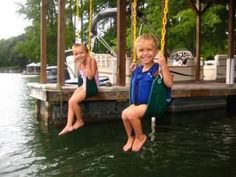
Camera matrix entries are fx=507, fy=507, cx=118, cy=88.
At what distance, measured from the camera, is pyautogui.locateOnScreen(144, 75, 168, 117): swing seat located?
7.05m

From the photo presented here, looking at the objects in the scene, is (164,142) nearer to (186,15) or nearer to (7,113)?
(7,113)

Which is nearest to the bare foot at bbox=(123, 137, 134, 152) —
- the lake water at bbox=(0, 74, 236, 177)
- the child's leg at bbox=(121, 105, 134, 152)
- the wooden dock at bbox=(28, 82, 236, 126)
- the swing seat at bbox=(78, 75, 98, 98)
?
the child's leg at bbox=(121, 105, 134, 152)

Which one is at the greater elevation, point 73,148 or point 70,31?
point 70,31

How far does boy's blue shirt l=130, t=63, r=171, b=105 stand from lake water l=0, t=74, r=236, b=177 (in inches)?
141

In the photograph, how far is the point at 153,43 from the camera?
701cm

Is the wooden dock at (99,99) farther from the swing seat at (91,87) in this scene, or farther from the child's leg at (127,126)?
the child's leg at (127,126)

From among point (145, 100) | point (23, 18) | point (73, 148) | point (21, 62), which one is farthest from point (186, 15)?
point (21, 62)

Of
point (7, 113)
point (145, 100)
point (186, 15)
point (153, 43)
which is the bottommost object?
point (7, 113)

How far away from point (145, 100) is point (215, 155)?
5.87 meters

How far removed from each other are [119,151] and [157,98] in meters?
5.92

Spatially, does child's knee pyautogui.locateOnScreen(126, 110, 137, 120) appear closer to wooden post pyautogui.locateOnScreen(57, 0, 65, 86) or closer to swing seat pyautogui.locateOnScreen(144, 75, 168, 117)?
swing seat pyautogui.locateOnScreen(144, 75, 168, 117)

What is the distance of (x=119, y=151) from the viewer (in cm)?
1282

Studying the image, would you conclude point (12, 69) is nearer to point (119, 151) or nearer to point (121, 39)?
point (121, 39)

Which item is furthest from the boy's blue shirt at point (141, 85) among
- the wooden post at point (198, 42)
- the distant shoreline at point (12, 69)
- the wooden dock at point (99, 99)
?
the distant shoreline at point (12, 69)
